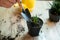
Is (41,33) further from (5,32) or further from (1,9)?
(1,9)

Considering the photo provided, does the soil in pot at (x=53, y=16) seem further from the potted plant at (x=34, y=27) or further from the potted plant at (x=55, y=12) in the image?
the potted plant at (x=34, y=27)

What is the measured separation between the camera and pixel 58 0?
116 centimetres

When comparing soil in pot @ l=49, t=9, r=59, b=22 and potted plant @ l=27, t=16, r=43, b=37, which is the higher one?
soil in pot @ l=49, t=9, r=59, b=22

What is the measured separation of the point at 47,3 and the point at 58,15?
25cm

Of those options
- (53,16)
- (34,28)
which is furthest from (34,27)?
(53,16)

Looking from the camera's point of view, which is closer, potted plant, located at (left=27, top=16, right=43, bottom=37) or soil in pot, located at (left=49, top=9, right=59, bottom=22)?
potted plant, located at (left=27, top=16, right=43, bottom=37)

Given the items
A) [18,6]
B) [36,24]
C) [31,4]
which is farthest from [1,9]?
[36,24]

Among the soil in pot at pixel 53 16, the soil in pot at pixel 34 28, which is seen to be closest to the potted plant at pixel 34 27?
the soil in pot at pixel 34 28

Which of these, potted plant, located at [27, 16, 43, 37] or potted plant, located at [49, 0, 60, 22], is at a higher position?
potted plant, located at [49, 0, 60, 22]

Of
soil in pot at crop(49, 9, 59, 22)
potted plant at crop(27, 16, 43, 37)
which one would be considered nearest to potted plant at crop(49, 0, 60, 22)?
soil in pot at crop(49, 9, 59, 22)

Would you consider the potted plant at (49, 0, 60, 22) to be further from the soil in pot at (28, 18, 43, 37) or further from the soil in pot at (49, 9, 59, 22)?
the soil in pot at (28, 18, 43, 37)

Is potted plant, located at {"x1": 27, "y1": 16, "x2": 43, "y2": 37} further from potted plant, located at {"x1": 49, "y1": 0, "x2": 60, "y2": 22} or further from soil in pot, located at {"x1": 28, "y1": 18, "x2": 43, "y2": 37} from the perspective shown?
potted plant, located at {"x1": 49, "y1": 0, "x2": 60, "y2": 22}

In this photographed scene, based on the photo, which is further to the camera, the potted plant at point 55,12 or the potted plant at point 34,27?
the potted plant at point 55,12

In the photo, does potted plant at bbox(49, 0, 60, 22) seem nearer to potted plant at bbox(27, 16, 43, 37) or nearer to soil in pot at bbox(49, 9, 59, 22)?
soil in pot at bbox(49, 9, 59, 22)
